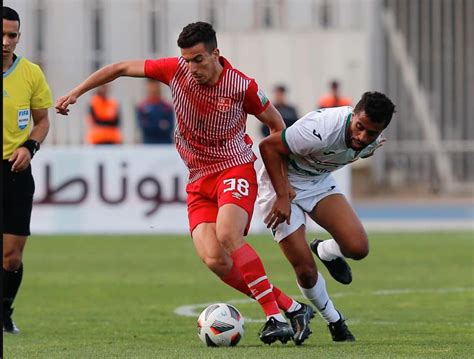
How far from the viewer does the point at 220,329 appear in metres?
8.71

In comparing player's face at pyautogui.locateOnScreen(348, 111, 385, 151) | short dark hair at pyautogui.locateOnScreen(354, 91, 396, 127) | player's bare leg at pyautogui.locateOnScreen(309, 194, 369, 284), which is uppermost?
short dark hair at pyautogui.locateOnScreen(354, 91, 396, 127)

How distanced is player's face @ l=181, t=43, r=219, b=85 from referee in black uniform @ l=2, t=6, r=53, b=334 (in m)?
1.48

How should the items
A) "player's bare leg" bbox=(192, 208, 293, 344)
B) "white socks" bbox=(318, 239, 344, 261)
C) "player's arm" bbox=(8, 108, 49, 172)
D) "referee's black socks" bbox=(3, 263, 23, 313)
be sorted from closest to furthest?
1. "player's bare leg" bbox=(192, 208, 293, 344)
2. "player's arm" bbox=(8, 108, 49, 172)
3. "white socks" bbox=(318, 239, 344, 261)
4. "referee's black socks" bbox=(3, 263, 23, 313)

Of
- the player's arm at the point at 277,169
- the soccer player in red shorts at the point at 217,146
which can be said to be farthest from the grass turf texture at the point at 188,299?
the player's arm at the point at 277,169

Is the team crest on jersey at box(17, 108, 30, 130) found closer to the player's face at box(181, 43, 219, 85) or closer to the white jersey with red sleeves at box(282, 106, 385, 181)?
the player's face at box(181, 43, 219, 85)

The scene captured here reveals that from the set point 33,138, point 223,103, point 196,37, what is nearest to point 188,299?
point 33,138

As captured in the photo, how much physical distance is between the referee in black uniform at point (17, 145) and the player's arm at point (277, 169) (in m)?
1.78

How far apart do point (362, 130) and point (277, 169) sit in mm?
705

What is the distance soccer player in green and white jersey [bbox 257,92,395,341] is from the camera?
8.80 metres

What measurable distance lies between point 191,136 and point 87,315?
2.65 m

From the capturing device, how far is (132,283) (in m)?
14.2

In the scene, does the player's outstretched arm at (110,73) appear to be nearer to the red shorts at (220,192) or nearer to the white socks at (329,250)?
the red shorts at (220,192)

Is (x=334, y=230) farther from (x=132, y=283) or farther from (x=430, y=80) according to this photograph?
(x=430, y=80)

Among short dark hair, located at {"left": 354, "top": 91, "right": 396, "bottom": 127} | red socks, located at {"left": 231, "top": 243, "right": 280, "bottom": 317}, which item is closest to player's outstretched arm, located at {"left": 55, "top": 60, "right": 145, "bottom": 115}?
red socks, located at {"left": 231, "top": 243, "right": 280, "bottom": 317}
